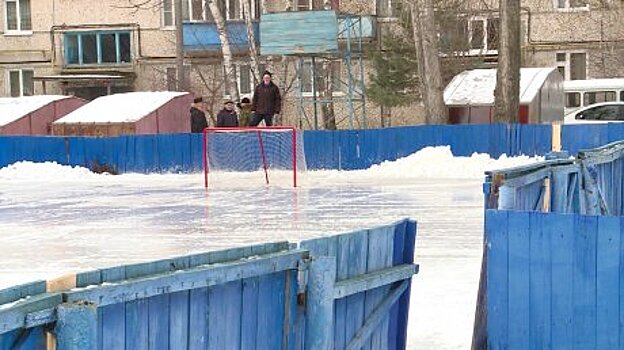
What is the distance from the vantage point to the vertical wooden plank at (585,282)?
6.21m

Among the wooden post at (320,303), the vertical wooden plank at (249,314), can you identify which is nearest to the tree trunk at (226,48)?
the wooden post at (320,303)

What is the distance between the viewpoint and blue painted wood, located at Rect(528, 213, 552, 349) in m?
6.35

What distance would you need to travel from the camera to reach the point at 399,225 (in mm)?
6094

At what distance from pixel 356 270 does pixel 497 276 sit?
3.98 feet

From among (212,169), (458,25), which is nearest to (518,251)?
(212,169)

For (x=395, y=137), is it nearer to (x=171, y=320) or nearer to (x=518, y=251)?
(x=518, y=251)

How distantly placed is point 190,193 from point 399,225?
13.4 m

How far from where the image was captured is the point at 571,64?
43344 mm

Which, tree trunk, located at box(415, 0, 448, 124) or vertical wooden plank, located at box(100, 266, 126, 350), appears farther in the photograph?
tree trunk, located at box(415, 0, 448, 124)

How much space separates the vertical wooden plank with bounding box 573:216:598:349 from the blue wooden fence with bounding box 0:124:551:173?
16.3 m

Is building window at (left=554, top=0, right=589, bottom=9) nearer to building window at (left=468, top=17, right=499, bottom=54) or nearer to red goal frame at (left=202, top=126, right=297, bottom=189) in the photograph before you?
building window at (left=468, top=17, right=499, bottom=54)

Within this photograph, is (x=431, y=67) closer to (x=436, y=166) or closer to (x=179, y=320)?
(x=436, y=166)

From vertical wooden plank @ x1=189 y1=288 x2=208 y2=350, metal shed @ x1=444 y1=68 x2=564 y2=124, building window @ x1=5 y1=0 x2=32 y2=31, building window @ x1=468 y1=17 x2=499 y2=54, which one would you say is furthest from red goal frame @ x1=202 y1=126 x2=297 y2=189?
building window @ x1=5 y1=0 x2=32 y2=31

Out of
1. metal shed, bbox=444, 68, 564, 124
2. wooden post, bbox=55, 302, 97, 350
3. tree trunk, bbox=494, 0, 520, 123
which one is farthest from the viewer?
metal shed, bbox=444, 68, 564, 124
